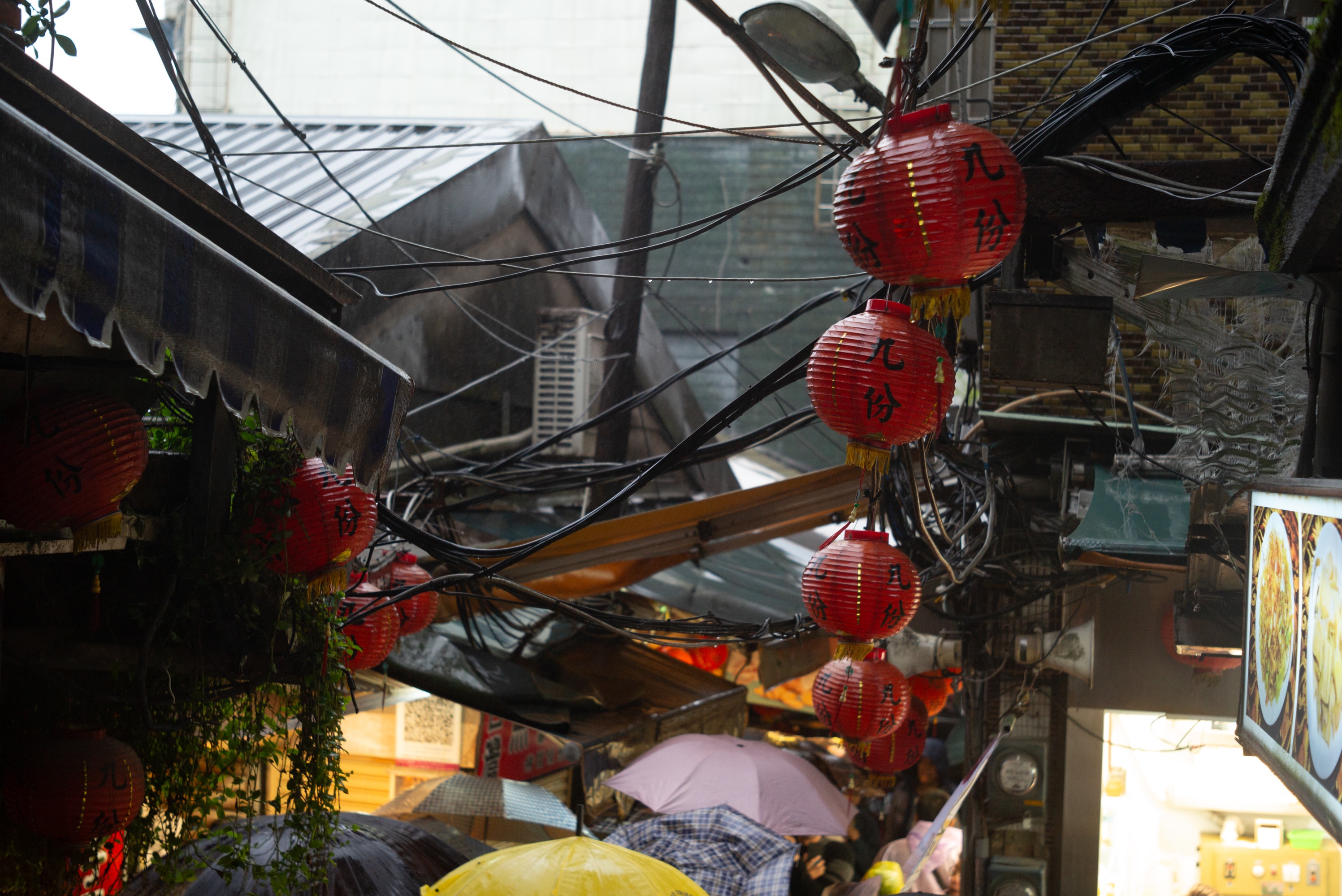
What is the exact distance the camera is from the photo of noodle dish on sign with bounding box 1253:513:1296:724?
3.53 m

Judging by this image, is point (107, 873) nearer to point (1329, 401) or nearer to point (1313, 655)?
point (1313, 655)

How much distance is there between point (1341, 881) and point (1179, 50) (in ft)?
33.7

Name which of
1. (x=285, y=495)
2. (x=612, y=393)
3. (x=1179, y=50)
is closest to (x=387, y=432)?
(x=285, y=495)

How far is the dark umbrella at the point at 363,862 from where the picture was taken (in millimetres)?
6668

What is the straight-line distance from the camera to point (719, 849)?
28.5 feet

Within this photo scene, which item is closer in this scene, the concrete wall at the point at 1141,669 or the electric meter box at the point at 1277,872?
the concrete wall at the point at 1141,669

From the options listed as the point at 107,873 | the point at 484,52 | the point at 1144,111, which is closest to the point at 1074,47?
the point at 1144,111

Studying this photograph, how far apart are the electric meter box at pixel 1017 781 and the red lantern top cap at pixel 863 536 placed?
16.4 feet

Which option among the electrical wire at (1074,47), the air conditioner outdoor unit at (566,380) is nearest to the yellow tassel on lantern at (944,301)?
the electrical wire at (1074,47)

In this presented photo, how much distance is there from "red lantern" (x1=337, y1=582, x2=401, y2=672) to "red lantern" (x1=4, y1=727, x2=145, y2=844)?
2345mm

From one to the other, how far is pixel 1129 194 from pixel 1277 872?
366 inches

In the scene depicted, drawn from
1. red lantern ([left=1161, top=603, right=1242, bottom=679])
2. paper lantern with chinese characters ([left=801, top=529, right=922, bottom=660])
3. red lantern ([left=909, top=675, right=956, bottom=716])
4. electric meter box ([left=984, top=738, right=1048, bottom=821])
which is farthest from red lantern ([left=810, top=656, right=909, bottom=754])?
red lantern ([left=1161, top=603, right=1242, bottom=679])

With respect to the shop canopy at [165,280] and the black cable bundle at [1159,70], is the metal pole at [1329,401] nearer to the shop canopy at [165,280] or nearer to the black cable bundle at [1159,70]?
the black cable bundle at [1159,70]

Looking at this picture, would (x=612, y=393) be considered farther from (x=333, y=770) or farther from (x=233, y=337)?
(x=233, y=337)
